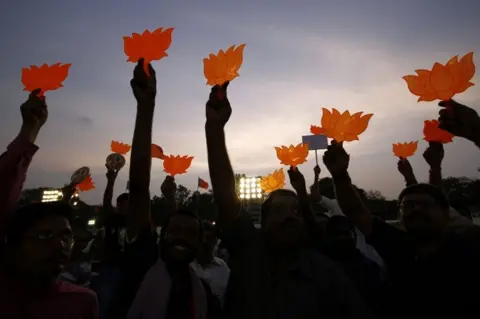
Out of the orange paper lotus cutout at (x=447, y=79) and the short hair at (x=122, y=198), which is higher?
the orange paper lotus cutout at (x=447, y=79)

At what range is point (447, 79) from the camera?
241cm

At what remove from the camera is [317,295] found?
82.3 inches

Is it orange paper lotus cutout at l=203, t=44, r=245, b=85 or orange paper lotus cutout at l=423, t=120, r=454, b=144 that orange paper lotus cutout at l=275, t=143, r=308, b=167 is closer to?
orange paper lotus cutout at l=423, t=120, r=454, b=144

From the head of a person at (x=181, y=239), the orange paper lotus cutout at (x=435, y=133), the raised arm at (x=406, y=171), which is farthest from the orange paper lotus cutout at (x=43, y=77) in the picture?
the raised arm at (x=406, y=171)

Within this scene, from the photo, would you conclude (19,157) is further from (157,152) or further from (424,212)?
(157,152)

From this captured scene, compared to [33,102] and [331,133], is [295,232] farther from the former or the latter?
[33,102]

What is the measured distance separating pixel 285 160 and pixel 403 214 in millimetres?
3117

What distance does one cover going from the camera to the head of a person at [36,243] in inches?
80.2

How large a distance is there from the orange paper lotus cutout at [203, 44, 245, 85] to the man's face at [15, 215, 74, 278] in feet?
4.84

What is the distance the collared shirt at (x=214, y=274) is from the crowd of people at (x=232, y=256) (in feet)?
5.51

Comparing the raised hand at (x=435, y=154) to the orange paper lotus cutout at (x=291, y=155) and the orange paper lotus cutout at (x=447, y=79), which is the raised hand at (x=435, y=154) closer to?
the orange paper lotus cutout at (x=291, y=155)

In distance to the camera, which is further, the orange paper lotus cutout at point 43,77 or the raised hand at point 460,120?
the orange paper lotus cutout at point 43,77

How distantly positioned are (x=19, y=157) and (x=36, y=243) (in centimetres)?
55

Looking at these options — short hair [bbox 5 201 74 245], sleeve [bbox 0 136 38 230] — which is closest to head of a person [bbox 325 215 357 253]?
short hair [bbox 5 201 74 245]
